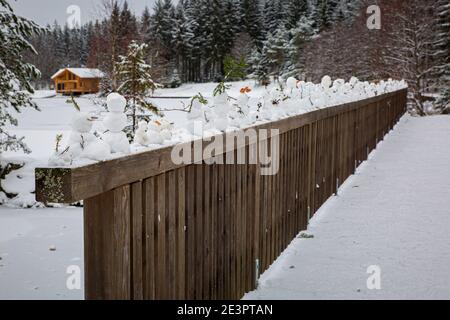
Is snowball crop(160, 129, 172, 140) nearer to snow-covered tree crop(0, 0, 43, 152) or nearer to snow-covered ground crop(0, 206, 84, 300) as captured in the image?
snow-covered ground crop(0, 206, 84, 300)

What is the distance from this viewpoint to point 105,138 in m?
2.24

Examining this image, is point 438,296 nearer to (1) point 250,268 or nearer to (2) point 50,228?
(1) point 250,268

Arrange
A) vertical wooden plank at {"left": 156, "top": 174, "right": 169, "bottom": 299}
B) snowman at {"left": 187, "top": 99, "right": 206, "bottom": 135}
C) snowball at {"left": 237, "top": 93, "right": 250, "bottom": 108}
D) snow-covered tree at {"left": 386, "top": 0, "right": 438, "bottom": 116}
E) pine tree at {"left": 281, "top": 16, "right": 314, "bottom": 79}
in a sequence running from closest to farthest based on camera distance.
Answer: vertical wooden plank at {"left": 156, "top": 174, "right": 169, "bottom": 299} < snowman at {"left": 187, "top": 99, "right": 206, "bottom": 135} < snowball at {"left": 237, "top": 93, "right": 250, "bottom": 108} < snow-covered tree at {"left": 386, "top": 0, "right": 438, "bottom": 116} < pine tree at {"left": 281, "top": 16, "right": 314, "bottom": 79}

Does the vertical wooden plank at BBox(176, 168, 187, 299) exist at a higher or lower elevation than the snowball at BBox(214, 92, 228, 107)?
lower

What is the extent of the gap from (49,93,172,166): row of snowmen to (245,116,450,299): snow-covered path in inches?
67.4

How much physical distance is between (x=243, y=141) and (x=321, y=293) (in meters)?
1.23

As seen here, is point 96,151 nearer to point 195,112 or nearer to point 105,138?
point 105,138

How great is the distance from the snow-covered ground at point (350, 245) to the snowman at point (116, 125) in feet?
6.23

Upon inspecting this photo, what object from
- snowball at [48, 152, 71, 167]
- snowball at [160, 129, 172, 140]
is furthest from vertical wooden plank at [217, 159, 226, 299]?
snowball at [48, 152, 71, 167]

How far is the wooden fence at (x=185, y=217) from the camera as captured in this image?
81.4 inches

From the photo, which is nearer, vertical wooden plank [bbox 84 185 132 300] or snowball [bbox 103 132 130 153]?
vertical wooden plank [bbox 84 185 132 300]

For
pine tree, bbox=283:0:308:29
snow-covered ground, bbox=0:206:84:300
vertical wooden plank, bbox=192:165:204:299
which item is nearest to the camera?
vertical wooden plank, bbox=192:165:204:299

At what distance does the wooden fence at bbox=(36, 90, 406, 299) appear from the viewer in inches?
81.4
